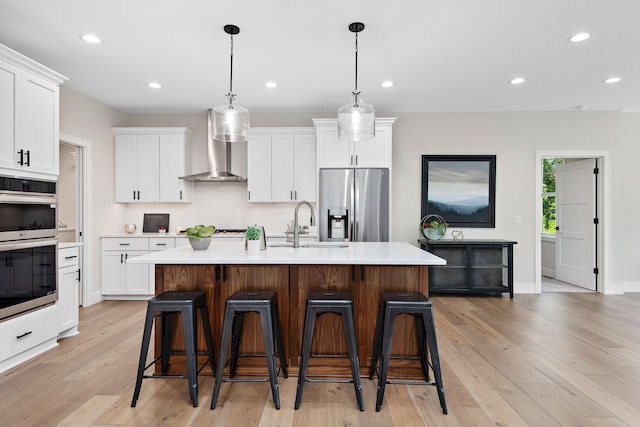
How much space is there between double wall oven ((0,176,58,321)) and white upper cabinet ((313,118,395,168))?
2.95 m

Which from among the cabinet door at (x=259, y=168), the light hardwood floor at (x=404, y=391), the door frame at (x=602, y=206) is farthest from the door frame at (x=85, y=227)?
A: the door frame at (x=602, y=206)

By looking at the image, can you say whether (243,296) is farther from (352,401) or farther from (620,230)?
(620,230)

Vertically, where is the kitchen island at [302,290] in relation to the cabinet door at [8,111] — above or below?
below

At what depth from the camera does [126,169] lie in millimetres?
5051

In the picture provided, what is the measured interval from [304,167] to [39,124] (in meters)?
2.93

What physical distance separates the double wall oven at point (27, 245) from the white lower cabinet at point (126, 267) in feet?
5.28

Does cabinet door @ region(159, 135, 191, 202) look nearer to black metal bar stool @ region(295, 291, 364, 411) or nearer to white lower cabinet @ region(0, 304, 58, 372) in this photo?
white lower cabinet @ region(0, 304, 58, 372)

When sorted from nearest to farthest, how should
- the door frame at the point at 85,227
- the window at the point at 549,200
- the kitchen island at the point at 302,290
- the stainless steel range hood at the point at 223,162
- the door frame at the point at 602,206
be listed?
the kitchen island at the point at 302,290 < the door frame at the point at 85,227 < the stainless steel range hood at the point at 223,162 < the door frame at the point at 602,206 < the window at the point at 549,200

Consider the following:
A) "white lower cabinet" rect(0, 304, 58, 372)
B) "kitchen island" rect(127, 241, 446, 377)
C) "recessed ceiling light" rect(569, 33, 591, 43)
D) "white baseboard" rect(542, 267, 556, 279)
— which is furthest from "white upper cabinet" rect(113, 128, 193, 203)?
"white baseboard" rect(542, 267, 556, 279)

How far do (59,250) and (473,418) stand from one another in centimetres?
352

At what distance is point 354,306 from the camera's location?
2.57m

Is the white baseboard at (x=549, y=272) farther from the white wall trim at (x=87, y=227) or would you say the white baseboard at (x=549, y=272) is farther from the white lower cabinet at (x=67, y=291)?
the white wall trim at (x=87, y=227)

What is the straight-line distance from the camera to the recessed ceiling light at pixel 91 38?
2999 millimetres

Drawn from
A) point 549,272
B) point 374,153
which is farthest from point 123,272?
point 549,272
